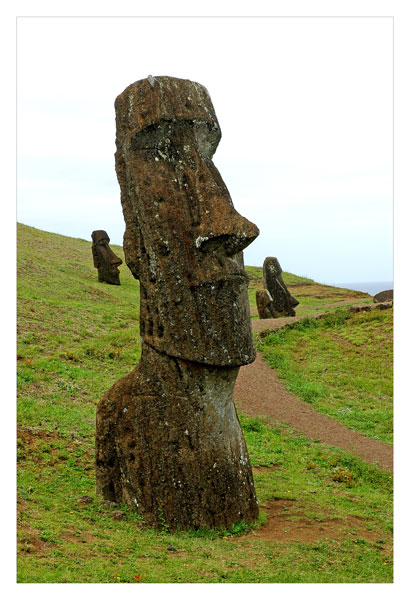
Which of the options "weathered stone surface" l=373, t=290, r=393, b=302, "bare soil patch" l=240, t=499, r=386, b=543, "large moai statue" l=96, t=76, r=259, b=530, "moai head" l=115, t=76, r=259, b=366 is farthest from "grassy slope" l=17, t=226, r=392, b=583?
"weathered stone surface" l=373, t=290, r=393, b=302

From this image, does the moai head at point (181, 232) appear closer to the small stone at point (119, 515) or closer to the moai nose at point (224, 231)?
the moai nose at point (224, 231)

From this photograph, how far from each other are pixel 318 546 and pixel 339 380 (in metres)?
10.5

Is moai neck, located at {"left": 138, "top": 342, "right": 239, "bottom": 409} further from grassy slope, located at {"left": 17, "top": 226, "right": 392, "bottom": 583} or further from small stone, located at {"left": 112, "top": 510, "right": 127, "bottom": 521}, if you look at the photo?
grassy slope, located at {"left": 17, "top": 226, "right": 392, "bottom": 583}

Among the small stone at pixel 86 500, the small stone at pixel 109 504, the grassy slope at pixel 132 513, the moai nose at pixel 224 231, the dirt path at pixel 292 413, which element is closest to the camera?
the grassy slope at pixel 132 513

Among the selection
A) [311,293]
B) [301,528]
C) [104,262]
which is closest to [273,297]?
[104,262]

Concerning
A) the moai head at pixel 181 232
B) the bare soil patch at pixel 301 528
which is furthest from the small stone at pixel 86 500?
the moai head at pixel 181 232

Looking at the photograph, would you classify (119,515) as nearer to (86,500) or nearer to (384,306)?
(86,500)

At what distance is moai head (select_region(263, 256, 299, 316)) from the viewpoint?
24.5 meters

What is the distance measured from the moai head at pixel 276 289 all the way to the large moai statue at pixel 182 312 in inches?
661

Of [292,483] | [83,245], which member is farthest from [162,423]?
[83,245]

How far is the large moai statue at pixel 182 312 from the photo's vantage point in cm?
745

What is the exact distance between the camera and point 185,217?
749cm

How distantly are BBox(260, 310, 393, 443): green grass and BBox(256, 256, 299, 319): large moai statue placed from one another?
2.05 metres

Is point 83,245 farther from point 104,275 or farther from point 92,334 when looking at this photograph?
point 92,334
